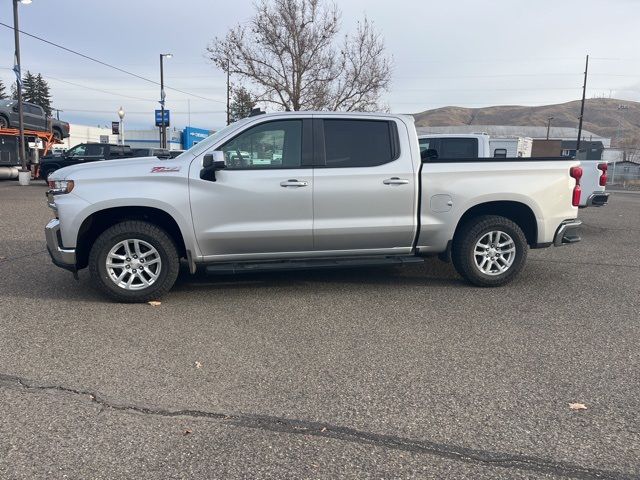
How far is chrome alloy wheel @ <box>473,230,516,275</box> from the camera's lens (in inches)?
240

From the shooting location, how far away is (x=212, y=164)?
525 centimetres

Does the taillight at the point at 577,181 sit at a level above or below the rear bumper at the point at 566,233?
above

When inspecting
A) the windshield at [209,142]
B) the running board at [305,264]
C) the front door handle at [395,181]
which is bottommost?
the running board at [305,264]

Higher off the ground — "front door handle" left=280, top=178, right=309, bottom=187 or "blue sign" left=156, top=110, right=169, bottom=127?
"blue sign" left=156, top=110, right=169, bottom=127

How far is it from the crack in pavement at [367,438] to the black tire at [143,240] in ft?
6.13

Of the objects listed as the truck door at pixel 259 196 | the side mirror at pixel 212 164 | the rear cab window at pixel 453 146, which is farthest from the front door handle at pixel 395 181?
the rear cab window at pixel 453 146

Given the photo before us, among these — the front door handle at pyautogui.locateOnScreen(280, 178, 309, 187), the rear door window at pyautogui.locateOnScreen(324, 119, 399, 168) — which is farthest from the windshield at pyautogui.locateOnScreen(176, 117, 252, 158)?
the rear door window at pyautogui.locateOnScreen(324, 119, 399, 168)

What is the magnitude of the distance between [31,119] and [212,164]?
81.5ft

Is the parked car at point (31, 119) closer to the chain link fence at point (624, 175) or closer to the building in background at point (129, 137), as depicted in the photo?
the building in background at point (129, 137)

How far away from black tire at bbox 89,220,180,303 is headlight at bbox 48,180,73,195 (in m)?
0.56

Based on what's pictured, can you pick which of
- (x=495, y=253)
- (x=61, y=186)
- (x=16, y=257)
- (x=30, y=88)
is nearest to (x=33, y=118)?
(x=16, y=257)

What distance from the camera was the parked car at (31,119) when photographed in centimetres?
2414

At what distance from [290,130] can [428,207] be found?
5.66 feet

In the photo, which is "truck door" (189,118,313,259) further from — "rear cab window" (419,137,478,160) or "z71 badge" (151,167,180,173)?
"rear cab window" (419,137,478,160)
